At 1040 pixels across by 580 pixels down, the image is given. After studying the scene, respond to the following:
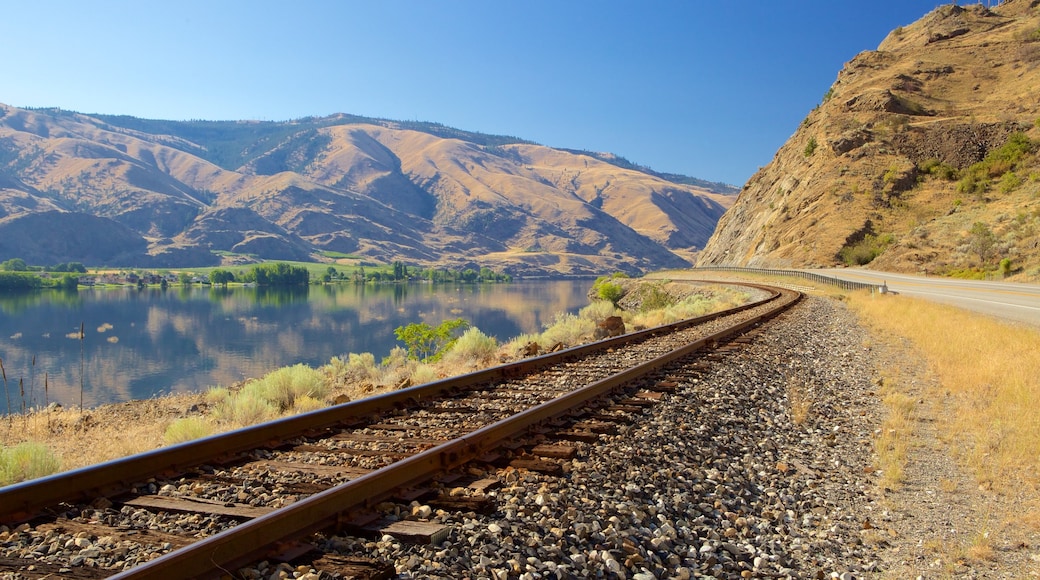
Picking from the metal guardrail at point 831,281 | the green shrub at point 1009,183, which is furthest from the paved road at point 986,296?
the green shrub at point 1009,183

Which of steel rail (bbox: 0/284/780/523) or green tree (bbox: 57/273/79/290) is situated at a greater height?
steel rail (bbox: 0/284/780/523)

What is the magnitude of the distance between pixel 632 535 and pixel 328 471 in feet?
7.95

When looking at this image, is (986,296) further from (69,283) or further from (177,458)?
(69,283)

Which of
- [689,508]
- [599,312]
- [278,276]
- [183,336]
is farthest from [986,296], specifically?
[278,276]

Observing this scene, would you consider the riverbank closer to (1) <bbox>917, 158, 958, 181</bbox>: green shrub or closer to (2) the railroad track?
(2) the railroad track

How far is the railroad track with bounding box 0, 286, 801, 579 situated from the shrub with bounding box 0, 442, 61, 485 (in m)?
2.21

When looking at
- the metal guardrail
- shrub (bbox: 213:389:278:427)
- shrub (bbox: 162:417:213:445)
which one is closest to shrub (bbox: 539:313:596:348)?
shrub (bbox: 213:389:278:427)

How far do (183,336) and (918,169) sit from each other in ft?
240

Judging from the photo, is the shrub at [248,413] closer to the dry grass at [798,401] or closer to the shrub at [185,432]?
the shrub at [185,432]

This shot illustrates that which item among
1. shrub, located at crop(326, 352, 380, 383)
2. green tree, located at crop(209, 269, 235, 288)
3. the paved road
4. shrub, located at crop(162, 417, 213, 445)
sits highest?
the paved road

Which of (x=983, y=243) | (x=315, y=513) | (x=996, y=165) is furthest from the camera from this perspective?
(x=996, y=165)

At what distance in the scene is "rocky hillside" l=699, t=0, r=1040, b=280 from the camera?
52344mm

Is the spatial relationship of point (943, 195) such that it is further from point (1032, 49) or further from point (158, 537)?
point (158, 537)

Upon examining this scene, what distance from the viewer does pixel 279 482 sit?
504 centimetres
